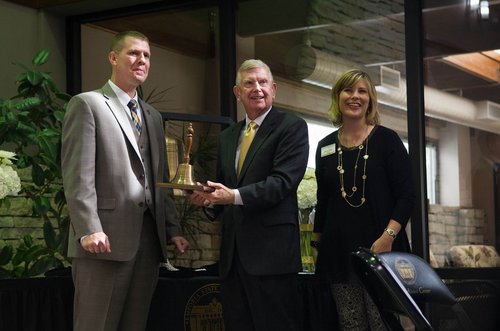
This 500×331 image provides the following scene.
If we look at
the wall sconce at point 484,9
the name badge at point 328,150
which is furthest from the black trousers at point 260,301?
the wall sconce at point 484,9

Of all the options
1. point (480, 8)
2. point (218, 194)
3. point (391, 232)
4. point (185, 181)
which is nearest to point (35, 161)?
point (185, 181)

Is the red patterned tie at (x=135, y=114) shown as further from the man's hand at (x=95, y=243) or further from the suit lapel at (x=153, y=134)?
the man's hand at (x=95, y=243)

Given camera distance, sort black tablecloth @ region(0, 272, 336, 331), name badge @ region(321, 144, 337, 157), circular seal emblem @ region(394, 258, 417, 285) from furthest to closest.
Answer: black tablecloth @ region(0, 272, 336, 331) → name badge @ region(321, 144, 337, 157) → circular seal emblem @ region(394, 258, 417, 285)

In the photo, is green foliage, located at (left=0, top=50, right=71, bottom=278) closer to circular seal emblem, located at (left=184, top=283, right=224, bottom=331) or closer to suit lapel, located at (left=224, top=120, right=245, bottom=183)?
circular seal emblem, located at (left=184, top=283, right=224, bottom=331)

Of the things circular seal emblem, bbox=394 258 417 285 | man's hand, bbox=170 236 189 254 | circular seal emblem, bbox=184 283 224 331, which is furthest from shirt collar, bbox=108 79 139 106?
circular seal emblem, bbox=394 258 417 285

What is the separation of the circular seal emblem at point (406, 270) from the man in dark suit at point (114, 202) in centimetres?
125

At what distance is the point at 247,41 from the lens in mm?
5641

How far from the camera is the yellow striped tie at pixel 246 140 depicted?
3.96 metres

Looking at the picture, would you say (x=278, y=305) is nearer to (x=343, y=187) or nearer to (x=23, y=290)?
(x=343, y=187)

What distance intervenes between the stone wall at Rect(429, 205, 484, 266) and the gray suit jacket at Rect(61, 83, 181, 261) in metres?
1.64

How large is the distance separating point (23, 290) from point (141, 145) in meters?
0.95

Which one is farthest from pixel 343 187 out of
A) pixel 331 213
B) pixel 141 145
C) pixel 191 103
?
pixel 191 103

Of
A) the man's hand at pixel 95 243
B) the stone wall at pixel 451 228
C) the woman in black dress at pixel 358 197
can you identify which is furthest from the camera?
the stone wall at pixel 451 228

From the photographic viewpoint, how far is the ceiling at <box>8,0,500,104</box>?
491 cm
